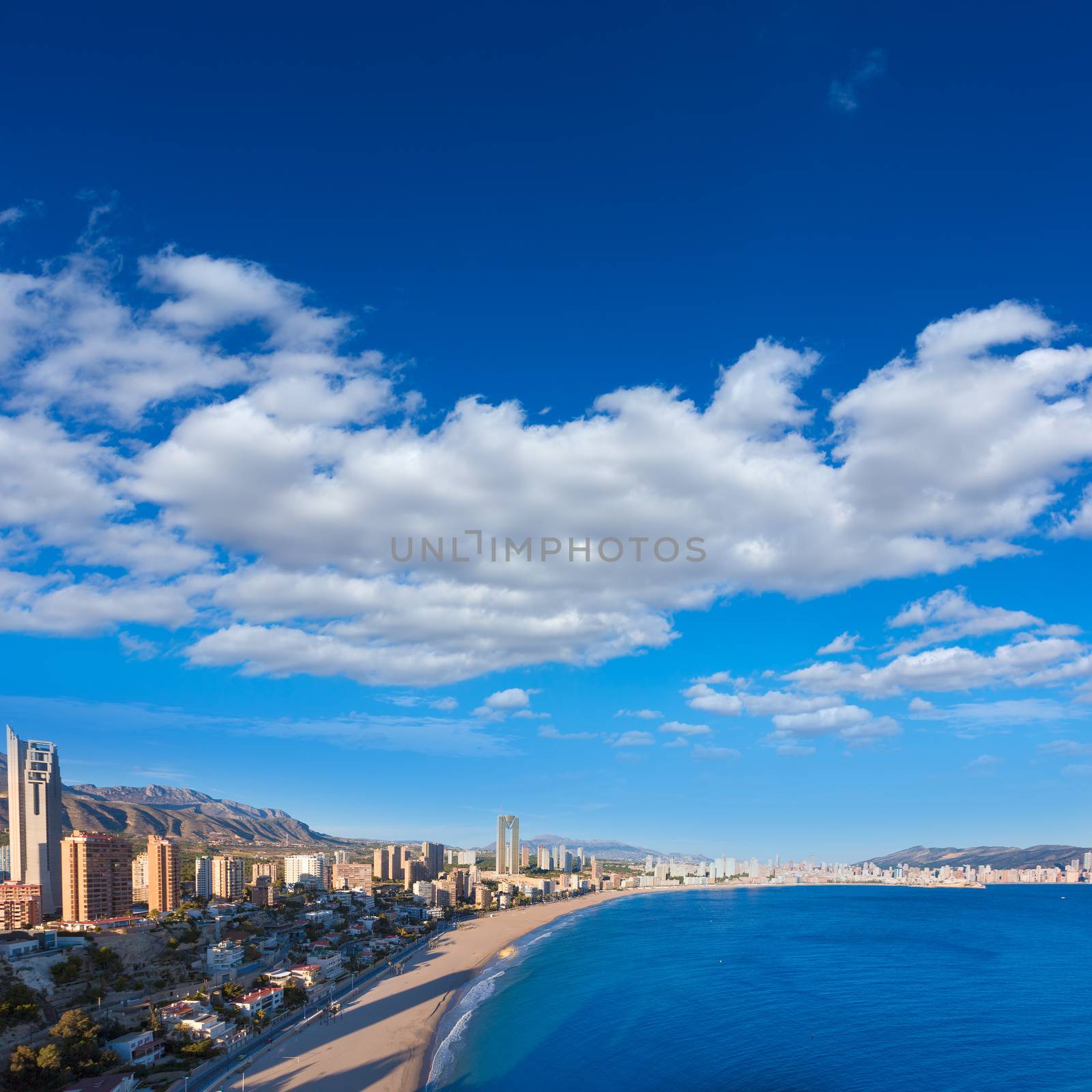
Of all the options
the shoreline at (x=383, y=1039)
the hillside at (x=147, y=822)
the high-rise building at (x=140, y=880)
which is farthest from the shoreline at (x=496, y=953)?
the hillside at (x=147, y=822)

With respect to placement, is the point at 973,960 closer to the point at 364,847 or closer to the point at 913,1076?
the point at 913,1076

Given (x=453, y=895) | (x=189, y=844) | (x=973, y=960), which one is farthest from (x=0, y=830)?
(x=973, y=960)

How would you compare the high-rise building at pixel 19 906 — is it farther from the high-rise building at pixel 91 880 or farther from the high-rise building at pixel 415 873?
the high-rise building at pixel 415 873

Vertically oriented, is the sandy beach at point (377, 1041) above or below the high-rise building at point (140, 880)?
above

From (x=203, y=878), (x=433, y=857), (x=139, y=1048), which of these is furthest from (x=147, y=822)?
(x=139, y=1048)

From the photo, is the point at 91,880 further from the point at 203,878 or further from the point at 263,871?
the point at 263,871
